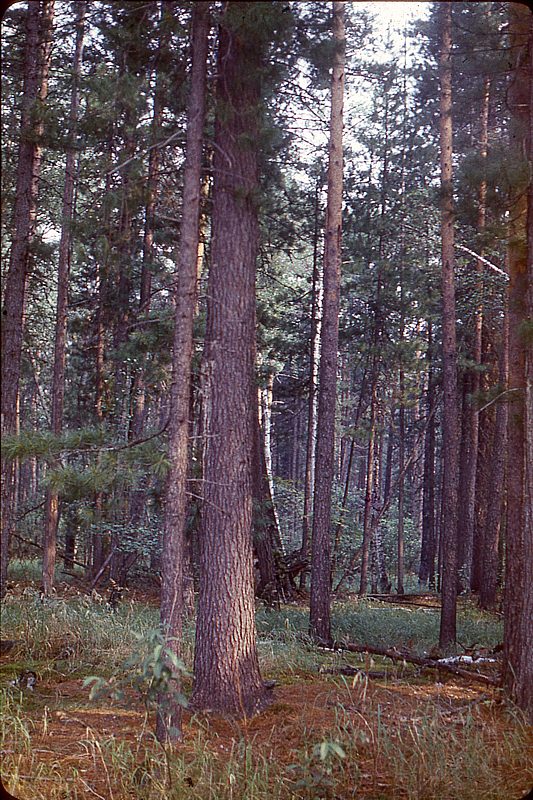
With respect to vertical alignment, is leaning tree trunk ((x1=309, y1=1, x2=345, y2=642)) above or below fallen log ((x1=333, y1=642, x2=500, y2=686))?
above

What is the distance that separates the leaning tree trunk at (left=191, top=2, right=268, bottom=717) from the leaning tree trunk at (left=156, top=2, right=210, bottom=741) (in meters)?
0.35

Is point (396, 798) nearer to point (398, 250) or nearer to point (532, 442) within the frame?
point (532, 442)

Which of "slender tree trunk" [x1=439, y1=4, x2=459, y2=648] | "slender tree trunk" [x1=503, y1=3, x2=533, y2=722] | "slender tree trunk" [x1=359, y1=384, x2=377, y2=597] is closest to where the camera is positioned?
"slender tree trunk" [x1=503, y1=3, x2=533, y2=722]

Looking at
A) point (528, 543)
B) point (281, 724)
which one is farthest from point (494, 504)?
point (281, 724)

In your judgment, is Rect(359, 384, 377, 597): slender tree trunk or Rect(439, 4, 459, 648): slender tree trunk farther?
Rect(359, 384, 377, 597): slender tree trunk

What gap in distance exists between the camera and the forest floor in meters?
4.47

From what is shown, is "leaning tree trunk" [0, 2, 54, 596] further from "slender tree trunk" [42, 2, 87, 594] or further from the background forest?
"slender tree trunk" [42, 2, 87, 594]

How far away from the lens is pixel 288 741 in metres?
5.14

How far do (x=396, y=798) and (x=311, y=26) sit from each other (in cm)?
542

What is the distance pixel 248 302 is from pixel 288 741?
11.0 ft

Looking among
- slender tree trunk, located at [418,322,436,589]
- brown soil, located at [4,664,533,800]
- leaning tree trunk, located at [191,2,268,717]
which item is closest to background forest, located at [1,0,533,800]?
leaning tree trunk, located at [191,2,268,717]

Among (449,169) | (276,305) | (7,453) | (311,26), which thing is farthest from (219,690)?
(276,305)

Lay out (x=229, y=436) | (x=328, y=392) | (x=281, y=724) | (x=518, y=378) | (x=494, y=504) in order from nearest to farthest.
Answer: (x=281, y=724)
(x=229, y=436)
(x=518, y=378)
(x=328, y=392)
(x=494, y=504)

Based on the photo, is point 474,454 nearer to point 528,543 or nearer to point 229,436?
point 528,543
